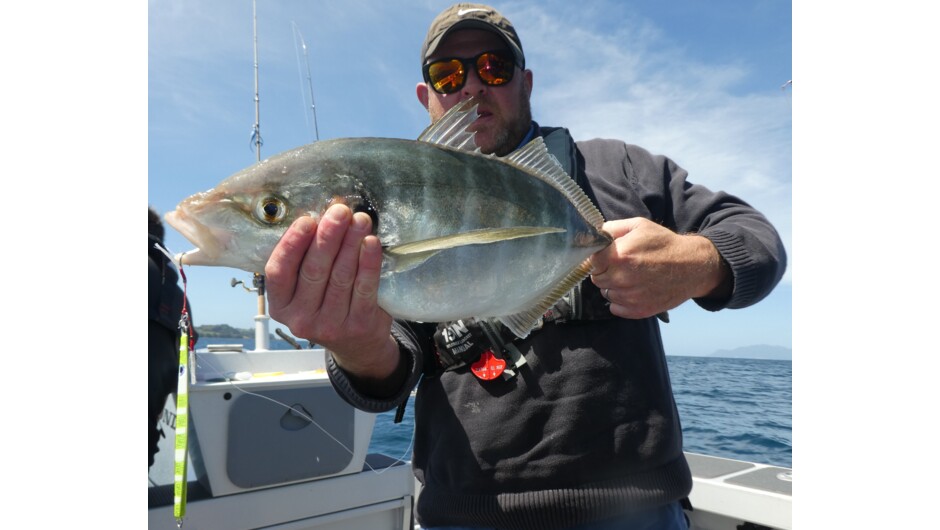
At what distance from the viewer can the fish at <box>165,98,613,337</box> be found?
5.79ft

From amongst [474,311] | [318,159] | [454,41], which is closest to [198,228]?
[318,159]

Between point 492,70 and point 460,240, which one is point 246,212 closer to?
point 460,240

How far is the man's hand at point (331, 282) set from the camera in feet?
5.75

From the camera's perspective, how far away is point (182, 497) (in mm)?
3123

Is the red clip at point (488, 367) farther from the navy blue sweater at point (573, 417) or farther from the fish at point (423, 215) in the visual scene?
the fish at point (423, 215)

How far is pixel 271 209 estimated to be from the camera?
5.82 feet

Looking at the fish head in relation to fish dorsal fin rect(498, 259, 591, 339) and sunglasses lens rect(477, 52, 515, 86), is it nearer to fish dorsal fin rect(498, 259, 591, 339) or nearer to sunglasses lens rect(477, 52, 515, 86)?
fish dorsal fin rect(498, 259, 591, 339)

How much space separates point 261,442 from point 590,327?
11.8 ft

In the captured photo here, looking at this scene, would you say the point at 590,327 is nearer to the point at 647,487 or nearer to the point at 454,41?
the point at 647,487

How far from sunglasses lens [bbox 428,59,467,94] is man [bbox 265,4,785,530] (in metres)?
0.67

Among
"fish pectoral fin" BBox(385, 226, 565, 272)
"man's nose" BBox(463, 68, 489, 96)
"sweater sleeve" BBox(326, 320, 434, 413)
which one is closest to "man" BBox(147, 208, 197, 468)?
"sweater sleeve" BBox(326, 320, 434, 413)

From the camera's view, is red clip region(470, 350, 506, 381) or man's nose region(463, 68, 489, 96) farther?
man's nose region(463, 68, 489, 96)

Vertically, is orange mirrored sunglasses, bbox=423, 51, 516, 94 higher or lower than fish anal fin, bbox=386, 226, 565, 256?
higher

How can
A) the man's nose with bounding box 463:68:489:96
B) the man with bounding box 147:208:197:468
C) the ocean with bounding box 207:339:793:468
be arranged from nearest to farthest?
the man's nose with bounding box 463:68:489:96, the man with bounding box 147:208:197:468, the ocean with bounding box 207:339:793:468
